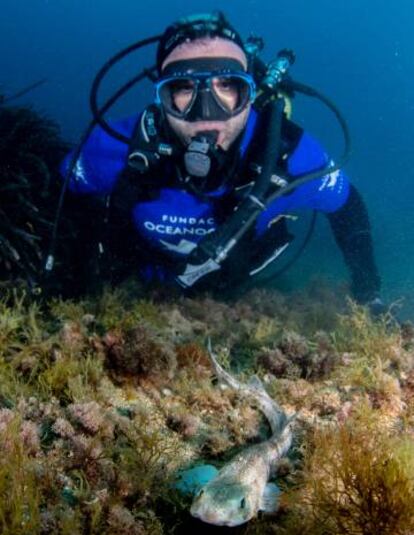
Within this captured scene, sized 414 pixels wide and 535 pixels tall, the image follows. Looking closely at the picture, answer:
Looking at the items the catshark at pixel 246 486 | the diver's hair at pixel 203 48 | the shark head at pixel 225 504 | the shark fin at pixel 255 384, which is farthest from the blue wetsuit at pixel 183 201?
the shark head at pixel 225 504

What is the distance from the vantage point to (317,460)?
2.89m

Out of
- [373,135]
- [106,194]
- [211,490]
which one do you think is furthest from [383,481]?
[373,135]

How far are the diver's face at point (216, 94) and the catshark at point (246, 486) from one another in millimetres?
3219

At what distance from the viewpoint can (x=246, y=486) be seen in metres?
2.47

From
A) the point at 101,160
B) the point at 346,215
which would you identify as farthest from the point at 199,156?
the point at 346,215

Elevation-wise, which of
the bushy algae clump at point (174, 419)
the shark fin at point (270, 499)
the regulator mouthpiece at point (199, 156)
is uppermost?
the regulator mouthpiece at point (199, 156)

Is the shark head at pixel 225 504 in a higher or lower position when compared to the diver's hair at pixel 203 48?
lower

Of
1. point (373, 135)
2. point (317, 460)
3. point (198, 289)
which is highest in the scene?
point (317, 460)

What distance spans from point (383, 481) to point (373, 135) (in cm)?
5414

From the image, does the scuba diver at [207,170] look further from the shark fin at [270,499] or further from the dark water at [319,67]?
the dark water at [319,67]

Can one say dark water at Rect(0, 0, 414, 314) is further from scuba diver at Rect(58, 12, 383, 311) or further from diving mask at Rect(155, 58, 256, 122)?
diving mask at Rect(155, 58, 256, 122)

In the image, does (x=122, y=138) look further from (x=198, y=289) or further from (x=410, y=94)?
(x=410, y=94)

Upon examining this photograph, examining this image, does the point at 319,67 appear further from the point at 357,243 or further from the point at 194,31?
the point at 194,31

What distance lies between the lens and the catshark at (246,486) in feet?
7.42
